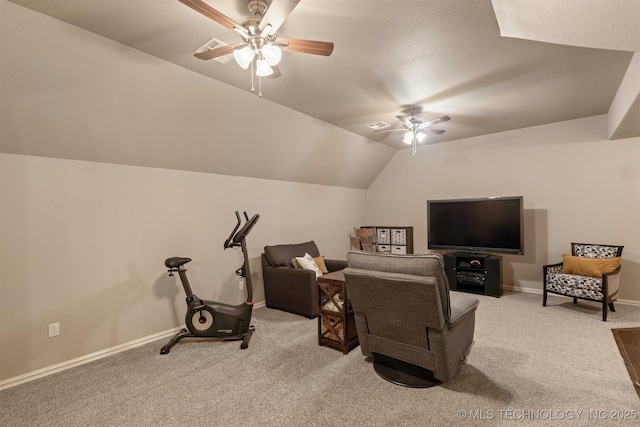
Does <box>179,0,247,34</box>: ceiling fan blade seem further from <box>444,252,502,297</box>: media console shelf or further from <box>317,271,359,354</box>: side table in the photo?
<box>444,252,502,297</box>: media console shelf

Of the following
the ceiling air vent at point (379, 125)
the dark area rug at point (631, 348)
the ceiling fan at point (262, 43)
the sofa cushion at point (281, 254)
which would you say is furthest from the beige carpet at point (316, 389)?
the ceiling air vent at point (379, 125)

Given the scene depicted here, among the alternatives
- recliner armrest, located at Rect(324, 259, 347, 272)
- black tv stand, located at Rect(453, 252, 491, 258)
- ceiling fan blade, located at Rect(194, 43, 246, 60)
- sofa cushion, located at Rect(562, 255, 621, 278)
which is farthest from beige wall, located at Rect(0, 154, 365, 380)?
sofa cushion, located at Rect(562, 255, 621, 278)

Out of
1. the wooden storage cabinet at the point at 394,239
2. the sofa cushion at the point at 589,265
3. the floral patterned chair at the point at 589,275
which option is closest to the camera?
the floral patterned chair at the point at 589,275

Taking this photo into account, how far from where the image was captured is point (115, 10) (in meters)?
2.08

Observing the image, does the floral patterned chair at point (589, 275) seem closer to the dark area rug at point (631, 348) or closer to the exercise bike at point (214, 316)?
the dark area rug at point (631, 348)

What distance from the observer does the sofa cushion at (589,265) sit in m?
3.92

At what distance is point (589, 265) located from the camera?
4059 millimetres

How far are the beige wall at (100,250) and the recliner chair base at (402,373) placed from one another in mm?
2418

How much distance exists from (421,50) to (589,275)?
12.2ft

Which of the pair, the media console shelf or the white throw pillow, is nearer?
the white throw pillow

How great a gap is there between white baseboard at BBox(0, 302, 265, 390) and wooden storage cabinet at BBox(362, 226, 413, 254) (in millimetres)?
4148

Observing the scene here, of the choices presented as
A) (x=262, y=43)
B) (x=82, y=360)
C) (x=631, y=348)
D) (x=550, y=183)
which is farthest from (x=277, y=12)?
(x=550, y=183)

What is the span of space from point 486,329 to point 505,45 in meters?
2.93

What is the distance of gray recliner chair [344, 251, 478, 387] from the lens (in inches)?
85.7
